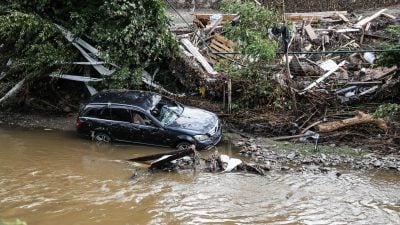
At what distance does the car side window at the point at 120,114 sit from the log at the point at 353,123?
5.70 meters

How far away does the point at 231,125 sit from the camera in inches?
606

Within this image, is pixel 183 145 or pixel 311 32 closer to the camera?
pixel 183 145

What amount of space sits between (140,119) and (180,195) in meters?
4.00

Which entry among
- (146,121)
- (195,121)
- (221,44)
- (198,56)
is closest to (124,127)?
(146,121)

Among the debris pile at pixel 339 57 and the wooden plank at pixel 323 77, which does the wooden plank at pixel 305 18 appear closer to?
the debris pile at pixel 339 57

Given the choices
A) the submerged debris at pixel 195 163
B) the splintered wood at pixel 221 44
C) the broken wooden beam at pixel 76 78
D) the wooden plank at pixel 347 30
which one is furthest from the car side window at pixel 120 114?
the wooden plank at pixel 347 30

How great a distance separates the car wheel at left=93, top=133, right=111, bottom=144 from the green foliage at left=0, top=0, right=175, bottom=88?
8.09ft

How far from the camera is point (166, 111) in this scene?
14.5 metres

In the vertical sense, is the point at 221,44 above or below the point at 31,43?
below

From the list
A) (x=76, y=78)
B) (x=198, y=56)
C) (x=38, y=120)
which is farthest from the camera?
(x=76, y=78)

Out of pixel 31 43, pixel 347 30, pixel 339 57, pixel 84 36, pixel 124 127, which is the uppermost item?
pixel 347 30

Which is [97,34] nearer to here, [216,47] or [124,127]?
[124,127]

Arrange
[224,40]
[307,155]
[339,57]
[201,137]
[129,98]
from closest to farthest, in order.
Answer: [307,155], [201,137], [129,98], [339,57], [224,40]

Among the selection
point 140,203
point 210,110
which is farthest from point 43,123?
point 140,203
